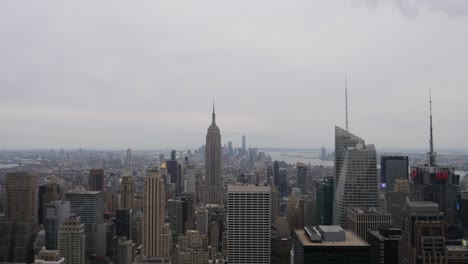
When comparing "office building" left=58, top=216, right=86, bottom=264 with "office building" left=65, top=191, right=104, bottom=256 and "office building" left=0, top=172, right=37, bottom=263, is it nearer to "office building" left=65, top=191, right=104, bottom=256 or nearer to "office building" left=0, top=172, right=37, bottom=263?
"office building" left=0, top=172, right=37, bottom=263

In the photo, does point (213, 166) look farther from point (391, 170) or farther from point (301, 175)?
point (391, 170)

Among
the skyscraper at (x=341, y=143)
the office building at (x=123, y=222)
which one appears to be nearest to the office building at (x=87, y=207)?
the office building at (x=123, y=222)

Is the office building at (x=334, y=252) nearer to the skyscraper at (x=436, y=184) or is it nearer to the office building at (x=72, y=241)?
the skyscraper at (x=436, y=184)

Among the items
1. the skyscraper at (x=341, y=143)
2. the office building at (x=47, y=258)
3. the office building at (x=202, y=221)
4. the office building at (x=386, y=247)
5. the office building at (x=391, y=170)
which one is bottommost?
the office building at (x=202, y=221)

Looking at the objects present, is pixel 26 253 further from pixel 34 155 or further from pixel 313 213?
pixel 313 213

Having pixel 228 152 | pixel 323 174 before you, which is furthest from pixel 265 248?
pixel 228 152

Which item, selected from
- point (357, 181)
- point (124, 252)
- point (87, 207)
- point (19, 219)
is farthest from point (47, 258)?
point (357, 181)
